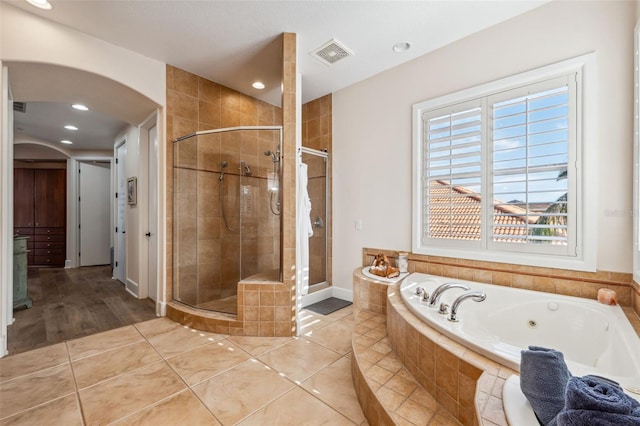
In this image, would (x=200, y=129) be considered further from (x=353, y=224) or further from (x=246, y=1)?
(x=353, y=224)

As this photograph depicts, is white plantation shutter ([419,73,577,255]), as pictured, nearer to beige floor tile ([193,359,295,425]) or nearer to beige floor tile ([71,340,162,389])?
beige floor tile ([193,359,295,425])

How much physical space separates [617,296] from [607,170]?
2.80 feet

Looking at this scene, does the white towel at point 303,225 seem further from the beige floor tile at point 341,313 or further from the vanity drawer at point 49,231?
the vanity drawer at point 49,231

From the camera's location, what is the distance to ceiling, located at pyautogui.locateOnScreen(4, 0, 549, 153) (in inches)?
82.7

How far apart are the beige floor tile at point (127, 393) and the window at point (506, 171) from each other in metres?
2.40

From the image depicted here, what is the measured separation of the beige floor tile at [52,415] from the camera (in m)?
1.47

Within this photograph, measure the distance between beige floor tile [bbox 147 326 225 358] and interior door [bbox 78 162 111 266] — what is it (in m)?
4.90

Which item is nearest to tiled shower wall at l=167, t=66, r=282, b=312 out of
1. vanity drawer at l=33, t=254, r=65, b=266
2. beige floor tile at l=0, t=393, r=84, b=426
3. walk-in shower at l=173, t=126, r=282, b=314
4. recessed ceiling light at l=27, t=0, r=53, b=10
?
walk-in shower at l=173, t=126, r=282, b=314

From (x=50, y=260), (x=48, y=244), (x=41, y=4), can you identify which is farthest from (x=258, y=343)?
(x=48, y=244)

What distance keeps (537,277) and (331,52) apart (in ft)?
8.82

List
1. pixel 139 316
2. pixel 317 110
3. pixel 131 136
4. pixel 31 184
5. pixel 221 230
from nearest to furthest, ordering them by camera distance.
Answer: pixel 139 316 → pixel 221 230 → pixel 317 110 → pixel 131 136 → pixel 31 184

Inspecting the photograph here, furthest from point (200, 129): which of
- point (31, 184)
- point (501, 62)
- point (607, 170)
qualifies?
point (31, 184)

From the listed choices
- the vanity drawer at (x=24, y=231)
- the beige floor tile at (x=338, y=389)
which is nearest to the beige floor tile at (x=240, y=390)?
the beige floor tile at (x=338, y=389)

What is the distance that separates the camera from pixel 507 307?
204 cm
